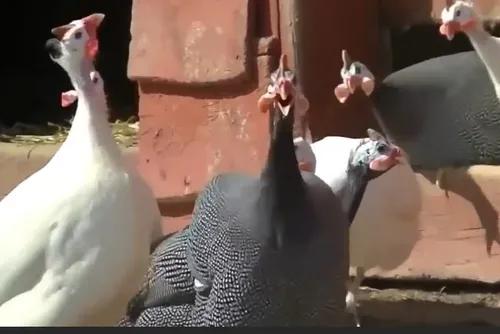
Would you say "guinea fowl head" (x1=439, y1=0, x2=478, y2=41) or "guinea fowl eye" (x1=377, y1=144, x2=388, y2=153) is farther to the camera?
"guinea fowl head" (x1=439, y1=0, x2=478, y2=41)

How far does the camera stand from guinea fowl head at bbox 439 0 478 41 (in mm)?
2094

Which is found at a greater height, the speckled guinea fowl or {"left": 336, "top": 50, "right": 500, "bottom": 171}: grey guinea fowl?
{"left": 336, "top": 50, "right": 500, "bottom": 171}: grey guinea fowl

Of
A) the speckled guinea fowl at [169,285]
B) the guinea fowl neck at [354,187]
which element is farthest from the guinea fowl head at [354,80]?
the speckled guinea fowl at [169,285]

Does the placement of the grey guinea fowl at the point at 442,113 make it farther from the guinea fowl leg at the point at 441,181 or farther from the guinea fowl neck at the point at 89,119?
the guinea fowl neck at the point at 89,119

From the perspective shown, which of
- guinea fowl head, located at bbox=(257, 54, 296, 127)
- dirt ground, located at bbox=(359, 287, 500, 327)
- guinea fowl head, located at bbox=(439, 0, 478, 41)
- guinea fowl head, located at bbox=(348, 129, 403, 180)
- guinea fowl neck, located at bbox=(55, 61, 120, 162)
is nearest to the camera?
guinea fowl head, located at bbox=(257, 54, 296, 127)

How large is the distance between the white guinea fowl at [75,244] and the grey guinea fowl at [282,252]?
124 millimetres

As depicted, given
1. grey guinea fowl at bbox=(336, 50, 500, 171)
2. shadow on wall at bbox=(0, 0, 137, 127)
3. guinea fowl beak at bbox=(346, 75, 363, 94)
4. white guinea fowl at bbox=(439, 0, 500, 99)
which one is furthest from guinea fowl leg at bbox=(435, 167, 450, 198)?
shadow on wall at bbox=(0, 0, 137, 127)

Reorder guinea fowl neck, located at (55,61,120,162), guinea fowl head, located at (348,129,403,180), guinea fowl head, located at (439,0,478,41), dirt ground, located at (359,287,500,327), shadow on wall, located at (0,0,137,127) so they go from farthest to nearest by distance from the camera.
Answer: shadow on wall, located at (0,0,137,127) < dirt ground, located at (359,287,500,327) < guinea fowl head, located at (439,0,478,41) < guinea fowl head, located at (348,129,403,180) < guinea fowl neck, located at (55,61,120,162)

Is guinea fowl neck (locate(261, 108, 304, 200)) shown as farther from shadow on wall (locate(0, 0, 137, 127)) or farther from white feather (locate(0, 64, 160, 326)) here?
shadow on wall (locate(0, 0, 137, 127))

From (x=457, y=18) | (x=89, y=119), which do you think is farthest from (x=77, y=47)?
(x=457, y=18)

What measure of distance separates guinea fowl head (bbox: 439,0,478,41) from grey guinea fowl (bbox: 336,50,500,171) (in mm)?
141

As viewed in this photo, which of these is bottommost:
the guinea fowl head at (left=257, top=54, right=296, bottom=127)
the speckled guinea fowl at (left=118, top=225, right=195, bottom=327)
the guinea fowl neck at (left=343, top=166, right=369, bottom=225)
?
the speckled guinea fowl at (left=118, top=225, right=195, bottom=327)

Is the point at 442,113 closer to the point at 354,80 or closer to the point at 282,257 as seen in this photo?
the point at 354,80

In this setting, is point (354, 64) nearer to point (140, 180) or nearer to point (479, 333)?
point (140, 180)
